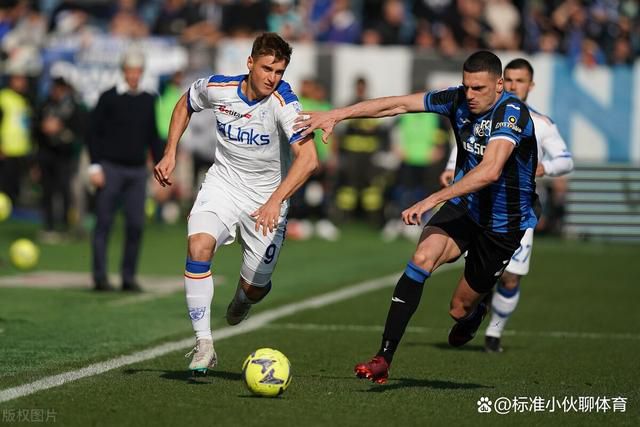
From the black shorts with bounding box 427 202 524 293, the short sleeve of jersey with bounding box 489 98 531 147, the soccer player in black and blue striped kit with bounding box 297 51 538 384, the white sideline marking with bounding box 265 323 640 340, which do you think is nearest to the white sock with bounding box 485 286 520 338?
the white sideline marking with bounding box 265 323 640 340

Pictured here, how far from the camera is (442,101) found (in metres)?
8.60

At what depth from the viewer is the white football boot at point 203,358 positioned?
8.33 meters

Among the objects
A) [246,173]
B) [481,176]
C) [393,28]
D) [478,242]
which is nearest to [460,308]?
[478,242]

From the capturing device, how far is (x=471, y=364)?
9750 mm

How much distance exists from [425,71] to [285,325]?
1158 cm

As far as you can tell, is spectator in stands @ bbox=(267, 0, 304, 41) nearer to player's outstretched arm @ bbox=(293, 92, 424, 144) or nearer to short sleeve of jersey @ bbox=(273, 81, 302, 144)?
short sleeve of jersey @ bbox=(273, 81, 302, 144)

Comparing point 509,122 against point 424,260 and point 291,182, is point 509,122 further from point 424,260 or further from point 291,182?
point 291,182

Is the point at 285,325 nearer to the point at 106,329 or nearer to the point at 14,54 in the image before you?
A: the point at 106,329

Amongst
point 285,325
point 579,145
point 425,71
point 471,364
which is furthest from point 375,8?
point 471,364

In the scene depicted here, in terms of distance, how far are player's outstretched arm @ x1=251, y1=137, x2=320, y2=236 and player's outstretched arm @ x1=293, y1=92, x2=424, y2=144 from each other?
107 millimetres

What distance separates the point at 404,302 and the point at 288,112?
1544mm

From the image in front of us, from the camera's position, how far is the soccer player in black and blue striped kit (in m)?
8.12

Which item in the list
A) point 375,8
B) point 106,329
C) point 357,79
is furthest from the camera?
point 375,8

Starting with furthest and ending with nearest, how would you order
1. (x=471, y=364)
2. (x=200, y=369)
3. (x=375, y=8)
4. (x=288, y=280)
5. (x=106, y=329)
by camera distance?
1. (x=375, y=8)
2. (x=288, y=280)
3. (x=106, y=329)
4. (x=471, y=364)
5. (x=200, y=369)
